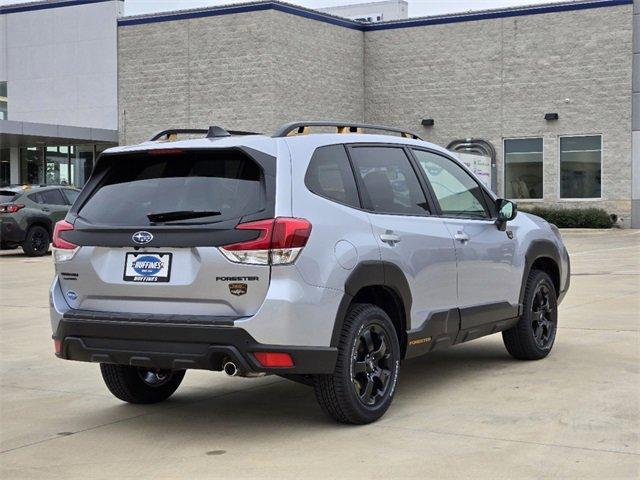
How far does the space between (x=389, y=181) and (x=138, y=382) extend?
2.21m

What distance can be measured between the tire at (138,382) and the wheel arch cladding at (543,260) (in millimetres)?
2880

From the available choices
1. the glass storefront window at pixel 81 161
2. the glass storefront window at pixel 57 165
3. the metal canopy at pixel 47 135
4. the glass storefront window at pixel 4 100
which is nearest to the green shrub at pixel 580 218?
the metal canopy at pixel 47 135

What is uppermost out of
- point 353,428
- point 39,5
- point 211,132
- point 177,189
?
point 39,5

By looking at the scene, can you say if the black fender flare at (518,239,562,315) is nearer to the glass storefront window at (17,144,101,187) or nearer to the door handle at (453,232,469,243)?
the door handle at (453,232,469,243)

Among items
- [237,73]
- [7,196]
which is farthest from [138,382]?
[237,73]

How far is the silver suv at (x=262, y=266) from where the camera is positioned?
18.3 ft

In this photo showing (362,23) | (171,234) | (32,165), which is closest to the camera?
(171,234)

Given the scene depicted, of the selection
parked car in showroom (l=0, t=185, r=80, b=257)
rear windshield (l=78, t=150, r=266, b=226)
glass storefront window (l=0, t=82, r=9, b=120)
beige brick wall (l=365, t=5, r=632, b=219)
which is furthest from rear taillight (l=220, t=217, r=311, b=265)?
glass storefront window (l=0, t=82, r=9, b=120)

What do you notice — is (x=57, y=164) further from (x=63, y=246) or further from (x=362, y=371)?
(x=362, y=371)

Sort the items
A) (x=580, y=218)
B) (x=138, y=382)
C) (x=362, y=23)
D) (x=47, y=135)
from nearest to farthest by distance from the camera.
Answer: (x=138, y=382)
(x=580, y=218)
(x=47, y=135)
(x=362, y=23)

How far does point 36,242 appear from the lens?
22.8 m

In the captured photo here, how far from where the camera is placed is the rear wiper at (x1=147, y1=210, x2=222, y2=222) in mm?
5797

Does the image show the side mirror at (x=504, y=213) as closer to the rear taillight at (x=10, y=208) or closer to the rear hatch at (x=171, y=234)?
the rear hatch at (x=171, y=234)

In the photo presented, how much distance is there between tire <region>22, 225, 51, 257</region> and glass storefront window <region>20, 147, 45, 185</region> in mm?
19296
